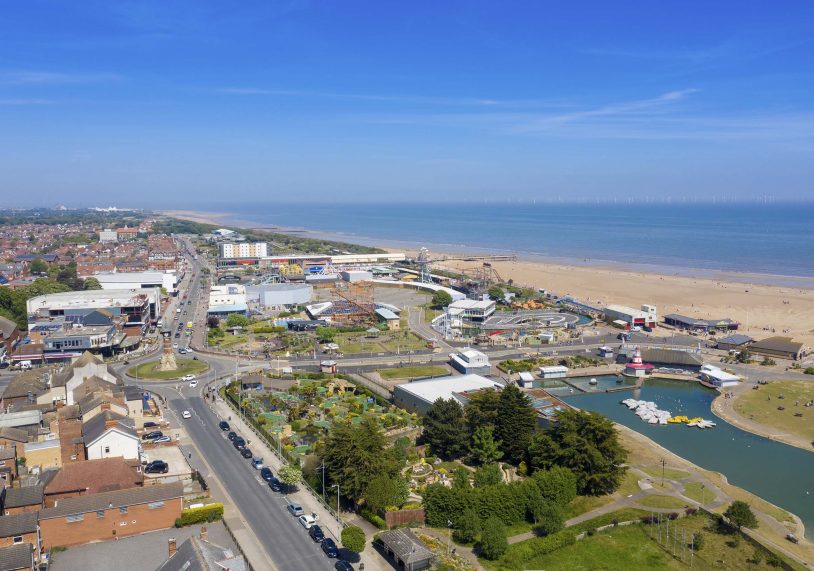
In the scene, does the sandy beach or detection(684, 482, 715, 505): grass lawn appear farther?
the sandy beach

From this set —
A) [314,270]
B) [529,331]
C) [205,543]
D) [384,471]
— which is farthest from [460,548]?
[314,270]

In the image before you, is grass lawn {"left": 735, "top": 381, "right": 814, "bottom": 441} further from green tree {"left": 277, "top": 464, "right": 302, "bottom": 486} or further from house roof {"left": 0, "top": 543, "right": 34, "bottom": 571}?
house roof {"left": 0, "top": 543, "right": 34, "bottom": 571}

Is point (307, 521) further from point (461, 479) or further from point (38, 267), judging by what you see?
point (38, 267)

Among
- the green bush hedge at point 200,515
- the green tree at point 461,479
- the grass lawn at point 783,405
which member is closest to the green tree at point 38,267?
the green bush hedge at point 200,515

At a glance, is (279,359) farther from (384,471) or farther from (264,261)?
(264,261)

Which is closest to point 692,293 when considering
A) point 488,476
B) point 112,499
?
point 488,476

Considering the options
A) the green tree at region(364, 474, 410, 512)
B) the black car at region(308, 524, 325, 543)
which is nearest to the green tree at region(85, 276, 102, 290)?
the green tree at region(364, 474, 410, 512)
